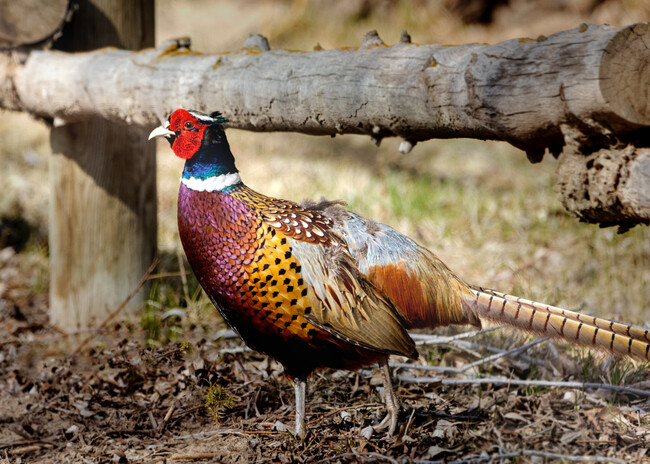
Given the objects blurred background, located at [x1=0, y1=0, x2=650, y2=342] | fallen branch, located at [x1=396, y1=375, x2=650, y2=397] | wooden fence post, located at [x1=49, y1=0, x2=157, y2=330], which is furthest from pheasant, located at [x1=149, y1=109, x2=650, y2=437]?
wooden fence post, located at [x1=49, y1=0, x2=157, y2=330]

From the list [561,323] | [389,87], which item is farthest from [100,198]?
[561,323]

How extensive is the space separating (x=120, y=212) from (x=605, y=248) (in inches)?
124

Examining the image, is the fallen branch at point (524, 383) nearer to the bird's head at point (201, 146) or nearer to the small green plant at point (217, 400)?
the small green plant at point (217, 400)

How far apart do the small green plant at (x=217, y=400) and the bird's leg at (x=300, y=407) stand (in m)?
0.29

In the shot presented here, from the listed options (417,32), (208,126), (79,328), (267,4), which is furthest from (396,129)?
(267,4)

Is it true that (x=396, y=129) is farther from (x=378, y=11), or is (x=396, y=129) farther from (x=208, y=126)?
(x=378, y=11)

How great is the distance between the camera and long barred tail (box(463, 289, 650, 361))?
2.06m

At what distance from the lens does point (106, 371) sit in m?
3.15

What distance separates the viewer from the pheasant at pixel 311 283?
2.13m

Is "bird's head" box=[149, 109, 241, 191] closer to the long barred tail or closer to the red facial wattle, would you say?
the red facial wattle

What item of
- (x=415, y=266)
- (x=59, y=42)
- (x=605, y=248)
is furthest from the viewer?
(x=605, y=248)

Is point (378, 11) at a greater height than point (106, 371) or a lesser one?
greater

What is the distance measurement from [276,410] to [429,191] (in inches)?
124

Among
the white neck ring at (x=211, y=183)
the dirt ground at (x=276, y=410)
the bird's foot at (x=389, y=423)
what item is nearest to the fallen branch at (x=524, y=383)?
the dirt ground at (x=276, y=410)
